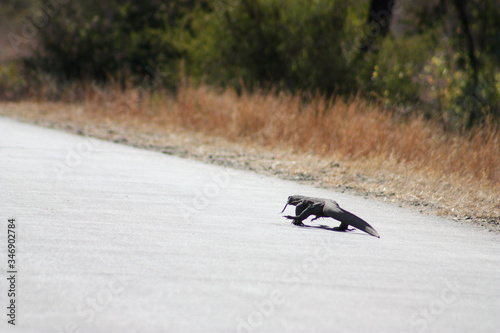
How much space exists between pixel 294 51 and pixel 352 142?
6637 millimetres

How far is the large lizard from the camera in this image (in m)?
6.46

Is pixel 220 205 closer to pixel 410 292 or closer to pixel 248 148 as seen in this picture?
pixel 410 292

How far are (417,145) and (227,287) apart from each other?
667 centimetres

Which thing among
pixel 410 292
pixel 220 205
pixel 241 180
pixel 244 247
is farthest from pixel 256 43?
pixel 410 292

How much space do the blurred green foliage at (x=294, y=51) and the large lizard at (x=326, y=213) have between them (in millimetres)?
5608

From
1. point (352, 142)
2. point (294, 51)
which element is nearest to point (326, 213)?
point (352, 142)

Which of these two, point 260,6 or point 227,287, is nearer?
point 227,287

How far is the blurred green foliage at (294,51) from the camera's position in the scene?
618 inches

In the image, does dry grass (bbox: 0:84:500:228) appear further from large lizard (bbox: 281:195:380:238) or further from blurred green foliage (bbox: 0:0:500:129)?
large lizard (bbox: 281:195:380:238)

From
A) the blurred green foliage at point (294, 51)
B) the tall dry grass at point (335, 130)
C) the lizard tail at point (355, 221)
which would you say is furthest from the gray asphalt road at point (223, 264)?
the blurred green foliage at point (294, 51)

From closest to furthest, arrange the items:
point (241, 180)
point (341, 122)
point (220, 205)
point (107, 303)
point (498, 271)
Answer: point (107, 303) → point (498, 271) → point (220, 205) → point (241, 180) → point (341, 122)

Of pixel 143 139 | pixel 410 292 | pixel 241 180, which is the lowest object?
pixel 143 139

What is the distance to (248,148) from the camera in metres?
12.2

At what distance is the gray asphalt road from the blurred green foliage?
5.57m
